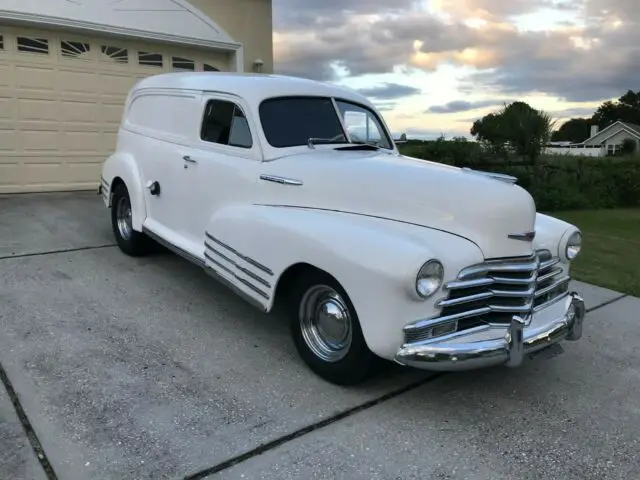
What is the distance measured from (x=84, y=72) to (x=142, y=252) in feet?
17.8

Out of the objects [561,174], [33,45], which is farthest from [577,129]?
[33,45]

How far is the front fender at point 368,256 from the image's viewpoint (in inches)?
115

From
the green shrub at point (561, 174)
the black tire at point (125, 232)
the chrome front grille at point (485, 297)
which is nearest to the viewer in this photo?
the chrome front grille at point (485, 297)

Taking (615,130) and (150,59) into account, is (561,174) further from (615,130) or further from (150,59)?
(615,130)

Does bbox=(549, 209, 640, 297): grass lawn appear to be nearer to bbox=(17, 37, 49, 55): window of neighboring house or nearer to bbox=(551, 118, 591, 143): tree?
bbox=(17, 37, 49, 55): window of neighboring house

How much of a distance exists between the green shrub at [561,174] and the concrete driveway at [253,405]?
8.24m

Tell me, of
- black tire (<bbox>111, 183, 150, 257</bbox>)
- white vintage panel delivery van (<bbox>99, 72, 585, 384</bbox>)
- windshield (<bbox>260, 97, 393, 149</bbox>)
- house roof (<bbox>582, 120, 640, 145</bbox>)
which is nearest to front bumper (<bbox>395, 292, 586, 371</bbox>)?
white vintage panel delivery van (<bbox>99, 72, 585, 384</bbox>)

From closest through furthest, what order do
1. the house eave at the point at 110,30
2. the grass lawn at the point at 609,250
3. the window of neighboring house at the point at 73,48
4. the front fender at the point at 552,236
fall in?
the front fender at the point at 552,236 < the grass lawn at the point at 609,250 < the house eave at the point at 110,30 < the window of neighboring house at the point at 73,48

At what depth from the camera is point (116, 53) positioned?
10.2 m

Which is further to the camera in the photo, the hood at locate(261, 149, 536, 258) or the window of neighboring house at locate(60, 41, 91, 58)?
the window of neighboring house at locate(60, 41, 91, 58)

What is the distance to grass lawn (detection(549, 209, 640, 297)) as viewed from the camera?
20.1 feet

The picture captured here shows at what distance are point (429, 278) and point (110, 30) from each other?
8.93m

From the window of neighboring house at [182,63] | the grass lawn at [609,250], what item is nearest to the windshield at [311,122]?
the grass lawn at [609,250]

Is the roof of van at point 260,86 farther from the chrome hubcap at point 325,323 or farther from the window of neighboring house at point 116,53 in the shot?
the window of neighboring house at point 116,53
